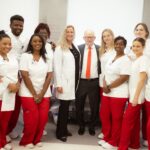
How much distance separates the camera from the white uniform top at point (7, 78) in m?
3.00

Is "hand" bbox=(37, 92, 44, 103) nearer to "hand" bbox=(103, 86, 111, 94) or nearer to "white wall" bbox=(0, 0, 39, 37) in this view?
"hand" bbox=(103, 86, 111, 94)

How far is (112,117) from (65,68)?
0.87m

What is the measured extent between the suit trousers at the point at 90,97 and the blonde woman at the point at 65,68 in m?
0.21

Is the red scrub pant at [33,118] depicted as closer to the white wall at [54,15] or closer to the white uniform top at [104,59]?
the white uniform top at [104,59]

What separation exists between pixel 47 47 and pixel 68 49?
0.28 m

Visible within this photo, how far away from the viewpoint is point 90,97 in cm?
386

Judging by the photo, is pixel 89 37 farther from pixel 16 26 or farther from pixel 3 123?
pixel 3 123

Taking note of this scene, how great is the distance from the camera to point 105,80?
139 inches

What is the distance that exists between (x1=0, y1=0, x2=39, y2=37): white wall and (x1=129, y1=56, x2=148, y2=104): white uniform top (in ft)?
8.46

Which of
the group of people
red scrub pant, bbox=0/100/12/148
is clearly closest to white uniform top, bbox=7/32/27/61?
the group of people

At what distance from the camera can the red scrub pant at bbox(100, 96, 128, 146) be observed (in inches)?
132

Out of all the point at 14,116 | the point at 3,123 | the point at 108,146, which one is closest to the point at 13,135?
the point at 14,116

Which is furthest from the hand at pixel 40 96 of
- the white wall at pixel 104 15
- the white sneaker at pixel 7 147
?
the white wall at pixel 104 15

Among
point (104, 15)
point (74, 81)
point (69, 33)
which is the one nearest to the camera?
point (69, 33)
